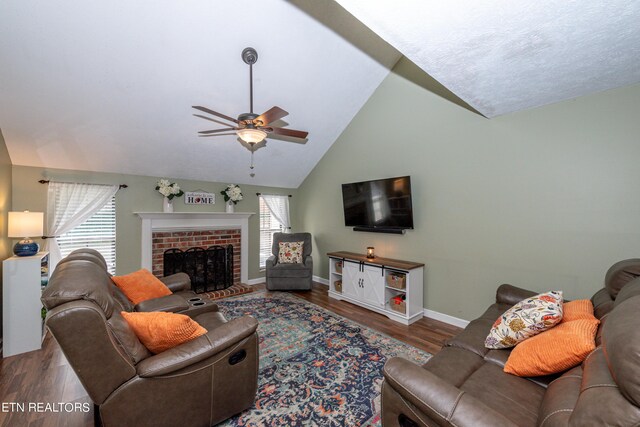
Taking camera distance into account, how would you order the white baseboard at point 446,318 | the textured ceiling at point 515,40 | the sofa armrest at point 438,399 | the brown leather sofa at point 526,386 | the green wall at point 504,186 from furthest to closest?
1. the white baseboard at point 446,318
2. the green wall at point 504,186
3. the textured ceiling at point 515,40
4. the sofa armrest at point 438,399
5. the brown leather sofa at point 526,386

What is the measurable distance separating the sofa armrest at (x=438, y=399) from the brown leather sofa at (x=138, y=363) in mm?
989

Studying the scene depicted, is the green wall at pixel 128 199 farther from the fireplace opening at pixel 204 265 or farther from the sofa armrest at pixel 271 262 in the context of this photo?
the sofa armrest at pixel 271 262

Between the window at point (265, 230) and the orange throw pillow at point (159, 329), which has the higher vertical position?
the window at point (265, 230)

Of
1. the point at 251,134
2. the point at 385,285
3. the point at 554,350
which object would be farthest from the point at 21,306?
the point at 554,350

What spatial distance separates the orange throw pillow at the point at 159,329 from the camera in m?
1.57

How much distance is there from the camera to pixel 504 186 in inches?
120

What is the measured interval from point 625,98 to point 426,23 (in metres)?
2.23

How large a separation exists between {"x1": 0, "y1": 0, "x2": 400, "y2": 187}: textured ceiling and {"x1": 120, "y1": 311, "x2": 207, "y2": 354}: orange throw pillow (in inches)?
99.6

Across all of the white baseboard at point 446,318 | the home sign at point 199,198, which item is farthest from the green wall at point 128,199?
the white baseboard at point 446,318

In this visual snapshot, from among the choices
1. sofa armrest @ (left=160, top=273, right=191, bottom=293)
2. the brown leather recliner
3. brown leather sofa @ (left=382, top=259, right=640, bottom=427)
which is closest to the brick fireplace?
sofa armrest @ (left=160, top=273, right=191, bottom=293)

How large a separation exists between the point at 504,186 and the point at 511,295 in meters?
1.23

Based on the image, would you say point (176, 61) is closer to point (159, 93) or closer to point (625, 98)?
point (159, 93)

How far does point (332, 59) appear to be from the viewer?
11.4 feet

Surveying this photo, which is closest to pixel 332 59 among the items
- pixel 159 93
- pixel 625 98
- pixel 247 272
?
pixel 159 93
